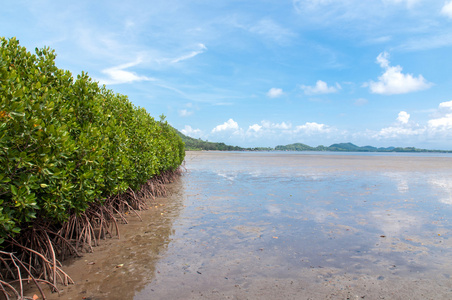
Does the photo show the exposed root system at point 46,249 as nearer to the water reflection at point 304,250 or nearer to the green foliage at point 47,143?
the green foliage at point 47,143

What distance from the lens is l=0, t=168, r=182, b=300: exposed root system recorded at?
14.6 feet

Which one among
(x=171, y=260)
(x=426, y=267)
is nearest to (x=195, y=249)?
(x=171, y=260)

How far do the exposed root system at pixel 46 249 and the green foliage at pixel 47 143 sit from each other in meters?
0.32

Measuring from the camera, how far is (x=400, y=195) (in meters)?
13.2

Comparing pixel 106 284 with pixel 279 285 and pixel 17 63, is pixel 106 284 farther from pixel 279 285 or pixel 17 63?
pixel 17 63

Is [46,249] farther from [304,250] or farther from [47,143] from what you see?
[304,250]

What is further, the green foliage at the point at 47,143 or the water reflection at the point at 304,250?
the water reflection at the point at 304,250

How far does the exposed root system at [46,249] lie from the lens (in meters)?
4.46

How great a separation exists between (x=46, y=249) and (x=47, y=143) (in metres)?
2.30

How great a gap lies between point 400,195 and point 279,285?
36.2 feet

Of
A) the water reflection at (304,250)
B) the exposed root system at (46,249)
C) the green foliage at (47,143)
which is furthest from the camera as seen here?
the water reflection at (304,250)

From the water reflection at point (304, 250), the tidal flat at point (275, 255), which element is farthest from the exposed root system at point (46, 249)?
the water reflection at point (304, 250)

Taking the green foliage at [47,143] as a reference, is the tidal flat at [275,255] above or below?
below

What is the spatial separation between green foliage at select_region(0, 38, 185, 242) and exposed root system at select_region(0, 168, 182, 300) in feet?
1.04
